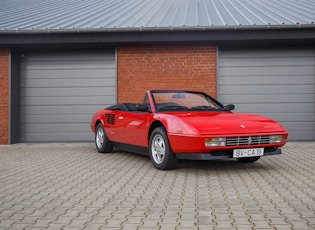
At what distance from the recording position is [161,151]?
6.32 m

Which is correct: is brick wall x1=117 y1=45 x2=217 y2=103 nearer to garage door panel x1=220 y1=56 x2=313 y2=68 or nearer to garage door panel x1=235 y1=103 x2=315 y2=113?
garage door panel x1=220 y1=56 x2=313 y2=68

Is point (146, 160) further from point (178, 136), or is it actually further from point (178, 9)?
point (178, 9)

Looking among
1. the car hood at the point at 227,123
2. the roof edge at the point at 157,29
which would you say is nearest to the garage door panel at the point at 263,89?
the roof edge at the point at 157,29

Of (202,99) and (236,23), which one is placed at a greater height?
(236,23)

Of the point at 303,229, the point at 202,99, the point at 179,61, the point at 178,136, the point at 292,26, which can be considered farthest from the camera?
the point at 179,61

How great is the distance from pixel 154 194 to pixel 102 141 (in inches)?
168

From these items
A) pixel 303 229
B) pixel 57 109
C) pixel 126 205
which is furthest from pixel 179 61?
pixel 303 229

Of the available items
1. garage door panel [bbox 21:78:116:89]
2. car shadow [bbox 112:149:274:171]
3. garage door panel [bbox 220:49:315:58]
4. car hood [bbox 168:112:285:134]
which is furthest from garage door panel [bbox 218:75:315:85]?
car hood [bbox 168:112:285:134]

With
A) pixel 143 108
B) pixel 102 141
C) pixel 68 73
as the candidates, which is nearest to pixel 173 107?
pixel 143 108

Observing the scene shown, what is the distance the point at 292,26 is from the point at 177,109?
493cm

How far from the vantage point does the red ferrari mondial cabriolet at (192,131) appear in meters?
5.72

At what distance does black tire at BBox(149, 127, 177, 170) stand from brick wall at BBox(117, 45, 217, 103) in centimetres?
443

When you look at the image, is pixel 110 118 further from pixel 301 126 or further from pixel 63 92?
pixel 301 126

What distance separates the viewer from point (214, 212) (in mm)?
3799
